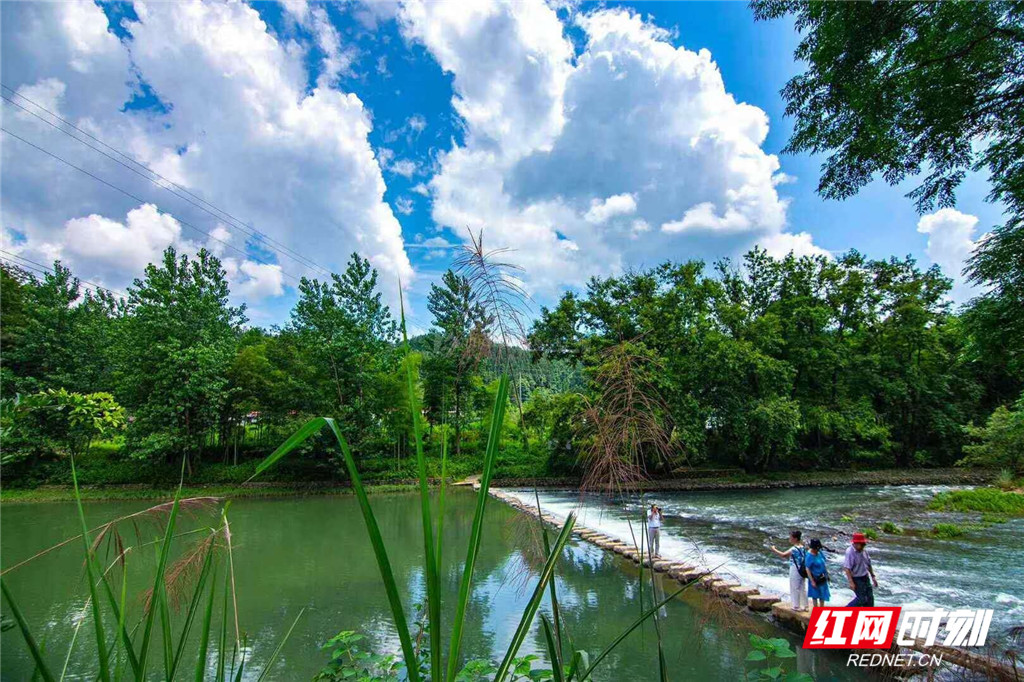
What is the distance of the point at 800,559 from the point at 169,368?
69.3 feet

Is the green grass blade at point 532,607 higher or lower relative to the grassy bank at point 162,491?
higher

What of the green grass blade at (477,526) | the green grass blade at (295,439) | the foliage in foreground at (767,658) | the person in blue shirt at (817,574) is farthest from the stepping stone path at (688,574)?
the green grass blade at (295,439)

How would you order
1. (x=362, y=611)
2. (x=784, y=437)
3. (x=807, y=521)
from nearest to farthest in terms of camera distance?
(x=362, y=611), (x=807, y=521), (x=784, y=437)

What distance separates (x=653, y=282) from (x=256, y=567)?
18.6m

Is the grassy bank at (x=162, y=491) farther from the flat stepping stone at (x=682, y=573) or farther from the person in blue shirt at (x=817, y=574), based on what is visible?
the person in blue shirt at (x=817, y=574)

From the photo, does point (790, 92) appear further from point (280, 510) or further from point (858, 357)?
point (858, 357)

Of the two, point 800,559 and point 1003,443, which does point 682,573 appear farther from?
point 1003,443

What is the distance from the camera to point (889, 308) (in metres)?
22.8

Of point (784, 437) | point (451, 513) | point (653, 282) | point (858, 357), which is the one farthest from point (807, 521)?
point (858, 357)

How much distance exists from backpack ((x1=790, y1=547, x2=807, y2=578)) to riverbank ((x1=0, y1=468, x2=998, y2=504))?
12818 millimetres

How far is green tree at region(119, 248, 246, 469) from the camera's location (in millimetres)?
18766

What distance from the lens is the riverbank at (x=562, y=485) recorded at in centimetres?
1770

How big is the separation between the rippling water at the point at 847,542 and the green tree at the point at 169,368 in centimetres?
1366

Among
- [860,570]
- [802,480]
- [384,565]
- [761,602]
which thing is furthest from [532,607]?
[802,480]
